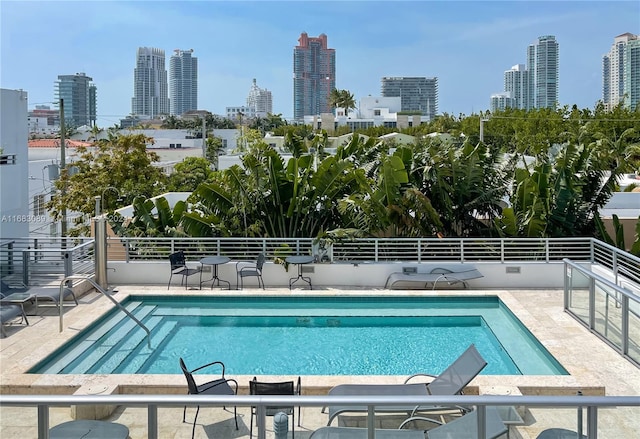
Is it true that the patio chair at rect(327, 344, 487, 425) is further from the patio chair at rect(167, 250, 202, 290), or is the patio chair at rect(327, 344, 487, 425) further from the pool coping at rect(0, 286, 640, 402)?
the patio chair at rect(167, 250, 202, 290)

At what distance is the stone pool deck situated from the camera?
147 inches

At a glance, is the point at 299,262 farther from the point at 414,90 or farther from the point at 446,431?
the point at 414,90

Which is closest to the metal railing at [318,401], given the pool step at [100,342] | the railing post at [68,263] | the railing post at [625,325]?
the pool step at [100,342]

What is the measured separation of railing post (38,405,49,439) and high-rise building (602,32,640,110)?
271 ft

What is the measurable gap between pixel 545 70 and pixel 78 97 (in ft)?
289

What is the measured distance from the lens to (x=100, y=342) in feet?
31.2

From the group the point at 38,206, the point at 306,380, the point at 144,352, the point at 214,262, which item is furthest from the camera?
the point at 38,206

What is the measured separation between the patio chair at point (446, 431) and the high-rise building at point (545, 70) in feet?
413

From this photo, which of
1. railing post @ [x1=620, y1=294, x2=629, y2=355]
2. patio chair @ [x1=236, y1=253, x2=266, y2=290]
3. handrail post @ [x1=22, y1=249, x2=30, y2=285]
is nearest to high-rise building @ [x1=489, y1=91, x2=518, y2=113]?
patio chair @ [x1=236, y1=253, x2=266, y2=290]

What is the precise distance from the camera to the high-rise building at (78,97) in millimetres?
85000

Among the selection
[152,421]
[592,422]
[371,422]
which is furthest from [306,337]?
[592,422]

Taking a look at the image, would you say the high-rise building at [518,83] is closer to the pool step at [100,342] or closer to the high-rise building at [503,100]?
the high-rise building at [503,100]

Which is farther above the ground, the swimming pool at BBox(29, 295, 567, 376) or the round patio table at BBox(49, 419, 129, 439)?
the round patio table at BBox(49, 419, 129, 439)

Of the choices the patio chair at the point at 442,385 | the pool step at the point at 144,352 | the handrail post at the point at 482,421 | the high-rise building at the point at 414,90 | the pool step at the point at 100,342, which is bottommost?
the pool step at the point at 144,352
